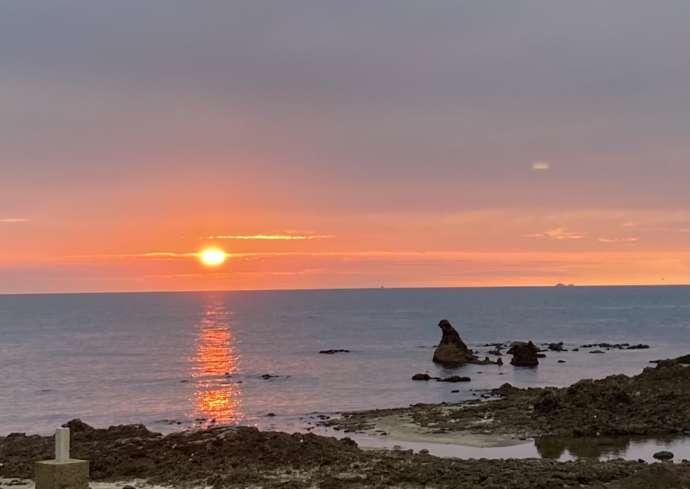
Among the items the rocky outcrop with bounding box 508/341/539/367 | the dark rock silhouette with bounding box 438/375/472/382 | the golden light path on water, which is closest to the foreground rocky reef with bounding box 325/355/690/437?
the golden light path on water

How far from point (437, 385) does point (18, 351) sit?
284ft

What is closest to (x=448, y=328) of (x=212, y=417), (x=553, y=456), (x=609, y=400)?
(x=212, y=417)

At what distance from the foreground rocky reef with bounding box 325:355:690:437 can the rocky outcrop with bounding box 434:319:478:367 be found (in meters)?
44.8

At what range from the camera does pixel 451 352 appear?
97312 millimetres

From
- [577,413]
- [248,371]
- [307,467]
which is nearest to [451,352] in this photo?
[248,371]

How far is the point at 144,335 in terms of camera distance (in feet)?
575

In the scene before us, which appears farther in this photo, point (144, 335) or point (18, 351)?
point (144, 335)

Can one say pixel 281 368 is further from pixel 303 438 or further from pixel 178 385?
pixel 303 438

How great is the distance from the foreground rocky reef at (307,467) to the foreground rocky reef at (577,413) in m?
10.4

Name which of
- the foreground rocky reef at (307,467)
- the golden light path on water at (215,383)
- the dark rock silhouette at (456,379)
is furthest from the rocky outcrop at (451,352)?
the foreground rocky reef at (307,467)

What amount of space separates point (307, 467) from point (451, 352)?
233 ft

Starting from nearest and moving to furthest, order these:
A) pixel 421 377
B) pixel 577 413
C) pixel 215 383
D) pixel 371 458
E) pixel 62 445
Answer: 1. pixel 62 445
2. pixel 371 458
3. pixel 577 413
4. pixel 421 377
5. pixel 215 383

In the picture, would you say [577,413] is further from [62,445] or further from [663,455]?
[62,445]

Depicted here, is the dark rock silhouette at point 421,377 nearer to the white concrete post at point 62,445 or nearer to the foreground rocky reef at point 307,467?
the foreground rocky reef at point 307,467
